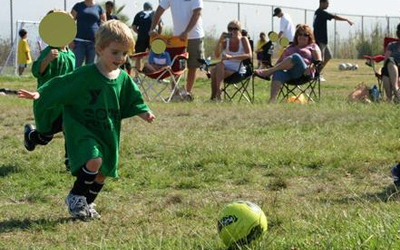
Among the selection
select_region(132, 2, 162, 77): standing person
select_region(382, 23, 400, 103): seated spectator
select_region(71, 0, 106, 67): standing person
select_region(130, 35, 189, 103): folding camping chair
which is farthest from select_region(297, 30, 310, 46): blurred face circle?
select_region(132, 2, 162, 77): standing person

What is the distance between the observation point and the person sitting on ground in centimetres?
1352

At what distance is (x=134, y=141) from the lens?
8.88m

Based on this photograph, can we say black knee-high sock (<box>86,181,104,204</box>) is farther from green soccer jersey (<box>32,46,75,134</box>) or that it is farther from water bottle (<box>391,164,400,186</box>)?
water bottle (<box>391,164,400,186</box>)

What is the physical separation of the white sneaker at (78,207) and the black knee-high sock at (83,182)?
43mm

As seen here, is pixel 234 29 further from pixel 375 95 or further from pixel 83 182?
pixel 83 182

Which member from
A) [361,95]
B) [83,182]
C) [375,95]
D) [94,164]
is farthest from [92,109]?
[361,95]

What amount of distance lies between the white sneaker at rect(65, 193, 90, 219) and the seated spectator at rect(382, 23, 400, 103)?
832 cm

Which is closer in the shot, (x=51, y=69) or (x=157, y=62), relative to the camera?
(x=51, y=69)

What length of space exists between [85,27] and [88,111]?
8141 mm

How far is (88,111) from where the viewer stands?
5852 millimetres

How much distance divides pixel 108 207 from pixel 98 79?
0.94m

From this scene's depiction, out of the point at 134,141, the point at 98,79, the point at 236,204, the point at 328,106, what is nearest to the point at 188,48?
the point at 328,106

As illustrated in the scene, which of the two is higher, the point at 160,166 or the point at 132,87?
the point at 132,87

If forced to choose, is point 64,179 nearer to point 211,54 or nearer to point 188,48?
point 188,48
